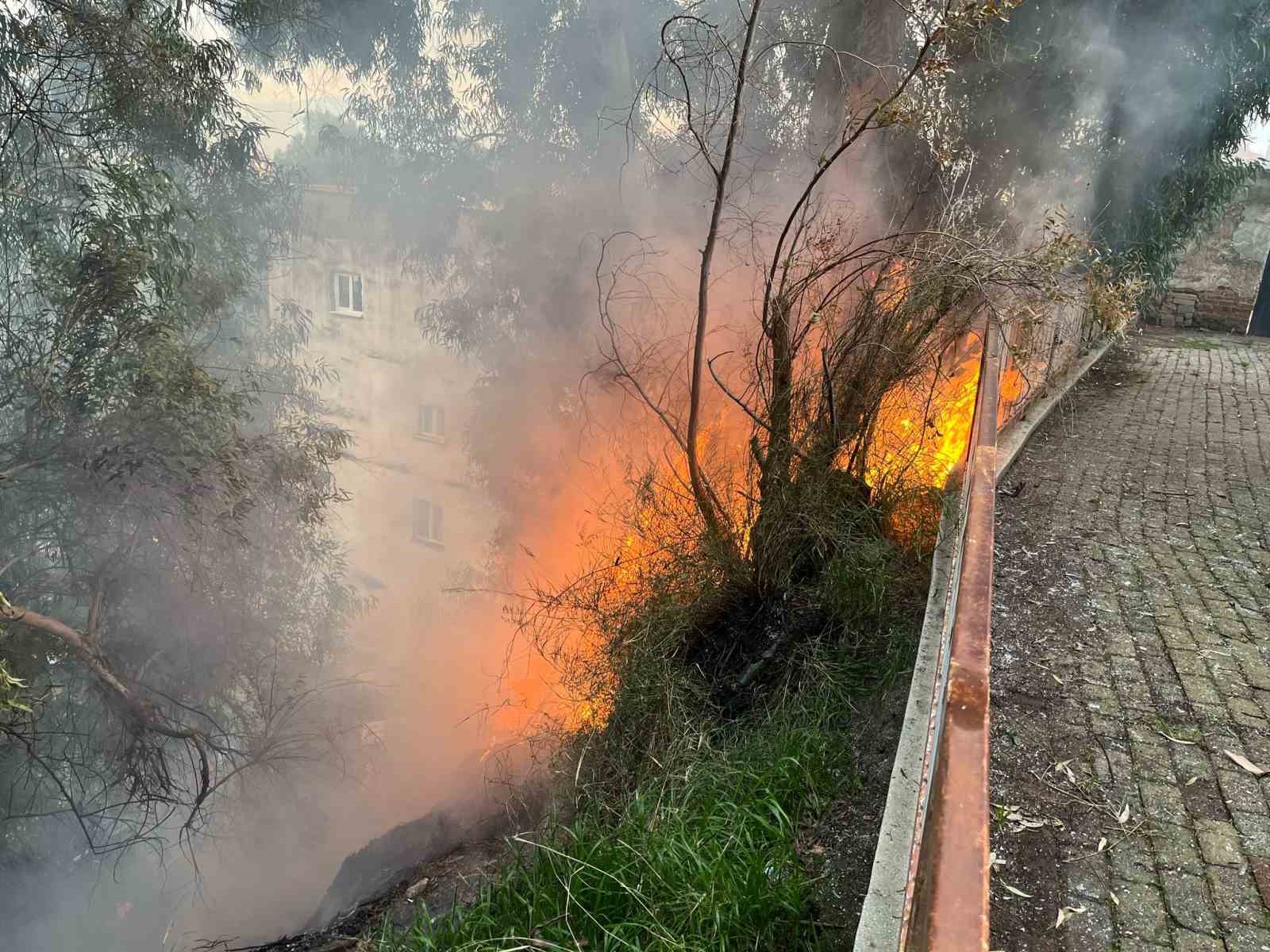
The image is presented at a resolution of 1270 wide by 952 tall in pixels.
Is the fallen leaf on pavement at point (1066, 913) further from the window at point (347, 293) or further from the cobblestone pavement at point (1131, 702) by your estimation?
the window at point (347, 293)

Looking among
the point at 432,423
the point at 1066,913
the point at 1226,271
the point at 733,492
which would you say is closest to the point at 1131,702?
the point at 1066,913

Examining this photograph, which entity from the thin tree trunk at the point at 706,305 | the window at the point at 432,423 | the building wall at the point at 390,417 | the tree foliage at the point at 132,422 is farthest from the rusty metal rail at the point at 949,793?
the window at the point at 432,423

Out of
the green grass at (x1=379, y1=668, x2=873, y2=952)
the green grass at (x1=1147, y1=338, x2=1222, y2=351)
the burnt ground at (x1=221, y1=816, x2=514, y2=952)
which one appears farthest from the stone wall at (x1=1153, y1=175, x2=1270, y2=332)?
the burnt ground at (x1=221, y1=816, x2=514, y2=952)

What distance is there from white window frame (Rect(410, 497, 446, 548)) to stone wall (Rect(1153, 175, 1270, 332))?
10.2m

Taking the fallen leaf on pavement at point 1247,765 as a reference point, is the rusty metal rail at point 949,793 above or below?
above

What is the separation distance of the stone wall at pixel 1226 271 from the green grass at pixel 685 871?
969 cm

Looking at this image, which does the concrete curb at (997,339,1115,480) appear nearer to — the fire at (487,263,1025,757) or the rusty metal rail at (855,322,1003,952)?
the fire at (487,263,1025,757)

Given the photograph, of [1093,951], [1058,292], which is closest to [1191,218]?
[1058,292]

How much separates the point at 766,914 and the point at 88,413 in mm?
5828

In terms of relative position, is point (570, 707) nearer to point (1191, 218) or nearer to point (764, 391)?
point (764, 391)

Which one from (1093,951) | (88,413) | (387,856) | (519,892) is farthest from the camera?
(387,856)

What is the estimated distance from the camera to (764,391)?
400 cm

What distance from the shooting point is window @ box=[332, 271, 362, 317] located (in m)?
10.6

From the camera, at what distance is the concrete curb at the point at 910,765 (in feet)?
5.44
